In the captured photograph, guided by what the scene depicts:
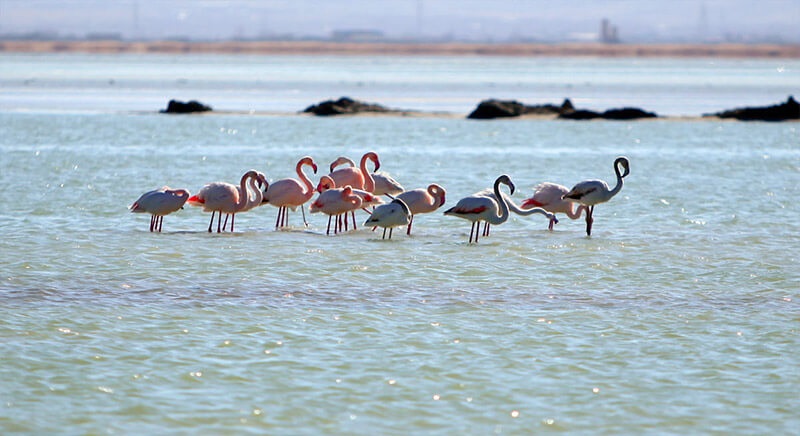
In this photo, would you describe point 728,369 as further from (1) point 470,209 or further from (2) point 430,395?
(1) point 470,209

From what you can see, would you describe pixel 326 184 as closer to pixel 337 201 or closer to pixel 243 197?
pixel 337 201

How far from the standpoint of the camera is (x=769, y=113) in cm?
3897

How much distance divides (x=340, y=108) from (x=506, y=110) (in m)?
6.06

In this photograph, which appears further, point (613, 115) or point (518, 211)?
point (613, 115)

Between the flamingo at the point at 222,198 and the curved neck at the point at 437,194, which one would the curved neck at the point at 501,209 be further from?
the flamingo at the point at 222,198

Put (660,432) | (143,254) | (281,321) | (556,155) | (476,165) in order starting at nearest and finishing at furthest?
(660,432), (281,321), (143,254), (476,165), (556,155)

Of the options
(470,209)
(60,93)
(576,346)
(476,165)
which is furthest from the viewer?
(60,93)

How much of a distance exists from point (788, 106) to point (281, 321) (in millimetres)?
33358

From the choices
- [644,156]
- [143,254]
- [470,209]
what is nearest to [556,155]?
[644,156]

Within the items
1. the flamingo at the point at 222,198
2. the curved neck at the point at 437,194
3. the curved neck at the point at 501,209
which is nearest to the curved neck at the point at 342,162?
the curved neck at the point at 437,194

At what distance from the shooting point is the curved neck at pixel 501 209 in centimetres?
1403

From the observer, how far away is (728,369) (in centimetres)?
824

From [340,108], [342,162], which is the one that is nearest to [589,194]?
[342,162]

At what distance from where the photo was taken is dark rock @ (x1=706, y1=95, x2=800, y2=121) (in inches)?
1526
